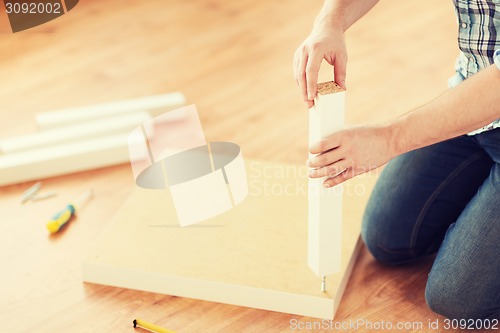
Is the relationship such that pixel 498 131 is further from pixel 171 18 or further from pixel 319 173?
pixel 171 18

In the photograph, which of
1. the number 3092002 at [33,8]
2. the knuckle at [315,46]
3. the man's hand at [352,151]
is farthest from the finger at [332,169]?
the number 3092002 at [33,8]

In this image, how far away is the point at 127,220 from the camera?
59.8 inches

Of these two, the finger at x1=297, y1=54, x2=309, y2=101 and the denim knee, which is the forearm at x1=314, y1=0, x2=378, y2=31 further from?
the denim knee

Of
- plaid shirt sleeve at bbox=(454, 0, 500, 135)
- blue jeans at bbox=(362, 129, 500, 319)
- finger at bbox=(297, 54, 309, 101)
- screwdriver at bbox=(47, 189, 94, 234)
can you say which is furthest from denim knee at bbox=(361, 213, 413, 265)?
screwdriver at bbox=(47, 189, 94, 234)

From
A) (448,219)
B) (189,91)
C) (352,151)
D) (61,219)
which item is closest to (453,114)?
(352,151)

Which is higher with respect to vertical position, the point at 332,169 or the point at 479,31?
the point at 479,31

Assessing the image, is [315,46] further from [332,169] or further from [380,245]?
[380,245]

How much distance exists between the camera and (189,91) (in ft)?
7.12

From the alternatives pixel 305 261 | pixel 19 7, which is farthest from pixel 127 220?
pixel 19 7

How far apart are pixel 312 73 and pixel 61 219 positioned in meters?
0.72

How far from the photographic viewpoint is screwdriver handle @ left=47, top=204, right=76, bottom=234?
1.57m

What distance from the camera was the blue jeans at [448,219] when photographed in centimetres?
124

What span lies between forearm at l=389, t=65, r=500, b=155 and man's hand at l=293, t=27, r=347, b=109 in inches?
5.5

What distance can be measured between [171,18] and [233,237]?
1.45 m
